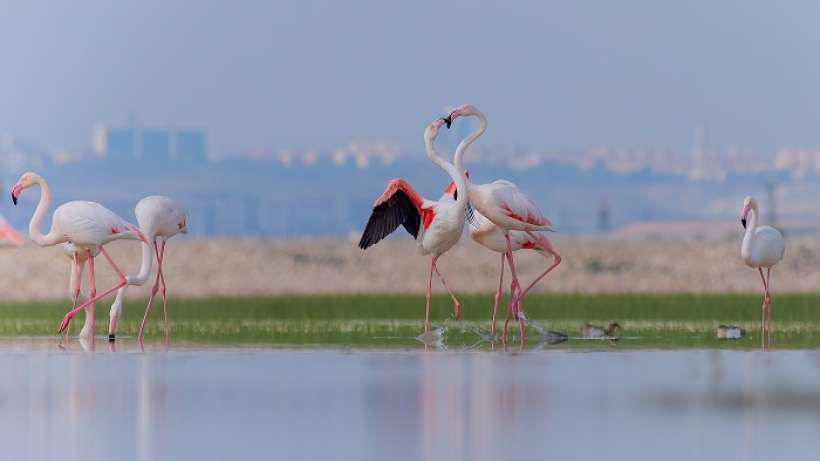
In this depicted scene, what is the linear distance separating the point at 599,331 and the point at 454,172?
1970 millimetres

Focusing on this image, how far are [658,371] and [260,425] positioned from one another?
388cm

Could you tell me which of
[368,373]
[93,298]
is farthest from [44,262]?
[368,373]

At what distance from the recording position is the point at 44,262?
36.3 m

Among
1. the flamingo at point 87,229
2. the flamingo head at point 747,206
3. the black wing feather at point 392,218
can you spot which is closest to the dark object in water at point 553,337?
the black wing feather at point 392,218

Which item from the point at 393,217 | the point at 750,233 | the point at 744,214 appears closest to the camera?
the point at 393,217

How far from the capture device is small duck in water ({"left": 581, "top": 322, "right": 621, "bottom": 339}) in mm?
17531

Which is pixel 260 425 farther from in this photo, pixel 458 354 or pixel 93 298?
pixel 93 298

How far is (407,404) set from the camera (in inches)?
442

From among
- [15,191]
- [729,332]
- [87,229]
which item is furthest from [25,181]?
[729,332]

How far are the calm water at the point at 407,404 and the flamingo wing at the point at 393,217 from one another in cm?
268

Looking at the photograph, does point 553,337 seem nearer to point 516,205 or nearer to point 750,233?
point 516,205

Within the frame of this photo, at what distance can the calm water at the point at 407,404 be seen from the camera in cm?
945

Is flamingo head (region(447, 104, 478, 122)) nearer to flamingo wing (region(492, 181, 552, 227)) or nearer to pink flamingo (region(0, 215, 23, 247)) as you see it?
flamingo wing (region(492, 181, 552, 227))

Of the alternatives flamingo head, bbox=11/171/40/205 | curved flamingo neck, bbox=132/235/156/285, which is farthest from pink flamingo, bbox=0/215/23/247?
curved flamingo neck, bbox=132/235/156/285
